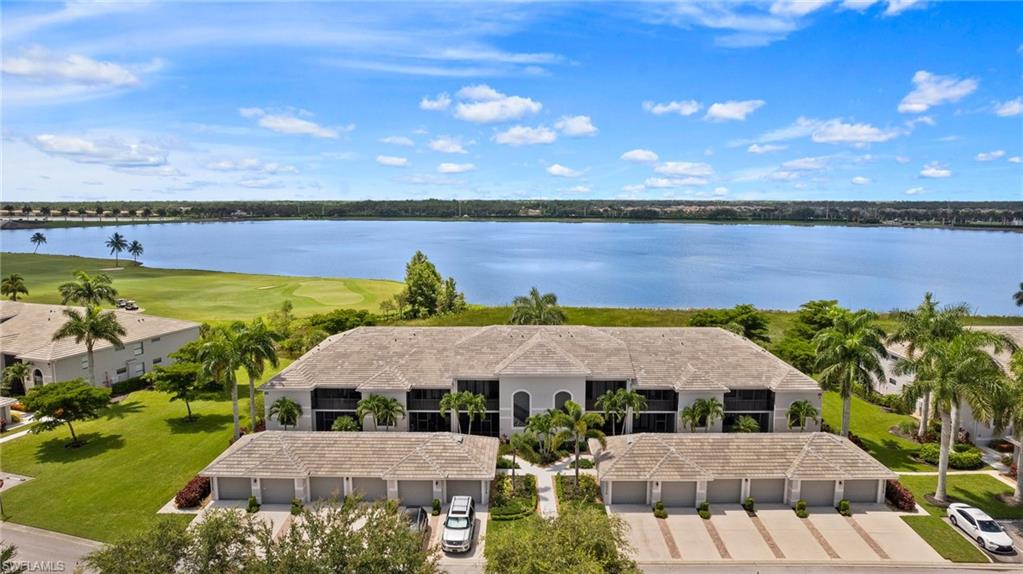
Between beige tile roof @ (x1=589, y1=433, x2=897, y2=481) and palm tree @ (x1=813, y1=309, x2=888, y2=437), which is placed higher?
palm tree @ (x1=813, y1=309, x2=888, y2=437)

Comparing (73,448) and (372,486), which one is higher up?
(372,486)

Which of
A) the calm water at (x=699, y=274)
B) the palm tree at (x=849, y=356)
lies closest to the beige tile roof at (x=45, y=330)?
the palm tree at (x=849, y=356)

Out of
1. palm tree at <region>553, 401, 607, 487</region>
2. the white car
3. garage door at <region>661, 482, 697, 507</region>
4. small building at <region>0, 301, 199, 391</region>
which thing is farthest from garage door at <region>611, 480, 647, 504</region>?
small building at <region>0, 301, 199, 391</region>

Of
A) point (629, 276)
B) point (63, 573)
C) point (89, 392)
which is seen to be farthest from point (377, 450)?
point (629, 276)

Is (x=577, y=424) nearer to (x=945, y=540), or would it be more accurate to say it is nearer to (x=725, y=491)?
(x=725, y=491)

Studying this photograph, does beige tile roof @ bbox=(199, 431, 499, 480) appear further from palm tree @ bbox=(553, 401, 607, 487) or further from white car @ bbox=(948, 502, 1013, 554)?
white car @ bbox=(948, 502, 1013, 554)

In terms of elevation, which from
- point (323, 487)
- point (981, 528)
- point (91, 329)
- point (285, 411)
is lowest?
point (323, 487)

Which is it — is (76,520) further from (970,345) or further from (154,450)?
(970,345)

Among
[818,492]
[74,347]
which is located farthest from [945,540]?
[74,347]
